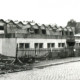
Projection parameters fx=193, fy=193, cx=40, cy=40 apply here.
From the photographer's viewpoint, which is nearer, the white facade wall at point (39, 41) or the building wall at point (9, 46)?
the building wall at point (9, 46)

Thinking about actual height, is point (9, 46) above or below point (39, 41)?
below

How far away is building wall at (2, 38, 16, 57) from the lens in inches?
1217

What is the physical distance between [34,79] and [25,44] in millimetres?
20268

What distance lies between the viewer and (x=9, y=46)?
32.0 metres

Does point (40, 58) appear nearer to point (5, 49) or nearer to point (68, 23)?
point (5, 49)

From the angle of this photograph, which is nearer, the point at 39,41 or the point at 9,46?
the point at 9,46

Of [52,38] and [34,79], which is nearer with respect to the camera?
[34,79]

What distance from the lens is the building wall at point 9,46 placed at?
30.9 meters

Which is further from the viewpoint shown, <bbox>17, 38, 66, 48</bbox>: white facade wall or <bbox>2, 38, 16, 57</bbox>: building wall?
<bbox>17, 38, 66, 48</bbox>: white facade wall

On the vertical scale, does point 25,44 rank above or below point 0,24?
below

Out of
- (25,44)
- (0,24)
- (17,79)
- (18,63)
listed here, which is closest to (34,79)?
(17,79)

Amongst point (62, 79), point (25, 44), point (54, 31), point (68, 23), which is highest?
point (68, 23)

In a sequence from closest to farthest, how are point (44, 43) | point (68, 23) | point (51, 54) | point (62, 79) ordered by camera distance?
1. point (62, 79)
2. point (51, 54)
3. point (44, 43)
4. point (68, 23)

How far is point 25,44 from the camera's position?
3266 centimetres
